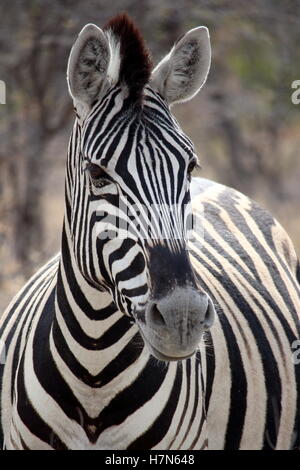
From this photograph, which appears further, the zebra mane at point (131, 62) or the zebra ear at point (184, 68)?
the zebra ear at point (184, 68)

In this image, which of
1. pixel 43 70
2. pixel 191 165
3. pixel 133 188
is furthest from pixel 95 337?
pixel 43 70

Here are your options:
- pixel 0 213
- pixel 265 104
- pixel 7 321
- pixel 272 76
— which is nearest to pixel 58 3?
pixel 0 213

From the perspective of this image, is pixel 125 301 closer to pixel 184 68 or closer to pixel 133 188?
pixel 133 188

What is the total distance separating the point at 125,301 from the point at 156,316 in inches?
9.0

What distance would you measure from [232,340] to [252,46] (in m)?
12.5

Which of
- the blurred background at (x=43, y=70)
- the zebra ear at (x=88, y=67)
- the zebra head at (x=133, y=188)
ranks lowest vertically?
the zebra head at (x=133, y=188)

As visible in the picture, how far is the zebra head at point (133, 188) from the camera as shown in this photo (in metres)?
2.95

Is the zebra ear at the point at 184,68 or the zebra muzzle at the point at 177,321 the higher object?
the zebra ear at the point at 184,68

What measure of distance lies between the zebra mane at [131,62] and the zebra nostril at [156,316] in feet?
2.66

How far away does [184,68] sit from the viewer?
3.56 metres

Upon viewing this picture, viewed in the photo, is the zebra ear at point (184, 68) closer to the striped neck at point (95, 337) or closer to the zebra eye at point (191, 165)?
the zebra eye at point (191, 165)

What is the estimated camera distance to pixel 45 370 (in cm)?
352

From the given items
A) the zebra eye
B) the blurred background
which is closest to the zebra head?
the zebra eye

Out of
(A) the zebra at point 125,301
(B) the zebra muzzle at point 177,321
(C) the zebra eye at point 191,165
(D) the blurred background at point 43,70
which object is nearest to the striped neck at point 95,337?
(A) the zebra at point 125,301
